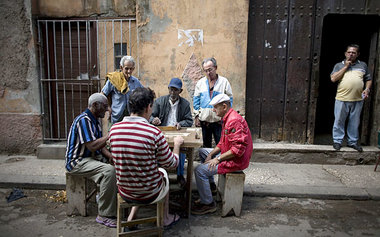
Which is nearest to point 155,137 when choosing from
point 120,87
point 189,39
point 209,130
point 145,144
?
point 145,144

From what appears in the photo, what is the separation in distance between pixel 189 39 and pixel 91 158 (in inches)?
112

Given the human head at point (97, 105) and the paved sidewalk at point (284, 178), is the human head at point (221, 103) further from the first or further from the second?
the paved sidewalk at point (284, 178)

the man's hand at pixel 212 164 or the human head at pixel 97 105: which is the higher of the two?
the human head at pixel 97 105

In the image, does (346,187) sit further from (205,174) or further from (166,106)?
(166,106)

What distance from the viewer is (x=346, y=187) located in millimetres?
4312

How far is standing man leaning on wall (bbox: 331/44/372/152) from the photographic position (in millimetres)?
5145

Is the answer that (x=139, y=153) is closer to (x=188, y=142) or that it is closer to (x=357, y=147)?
(x=188, y=142)

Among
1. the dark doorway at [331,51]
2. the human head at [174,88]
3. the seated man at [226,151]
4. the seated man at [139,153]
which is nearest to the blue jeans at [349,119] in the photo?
the dark doorway at [331,51]

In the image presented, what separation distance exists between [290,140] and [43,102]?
4821mm

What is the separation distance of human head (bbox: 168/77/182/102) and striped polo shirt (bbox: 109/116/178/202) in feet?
5.06

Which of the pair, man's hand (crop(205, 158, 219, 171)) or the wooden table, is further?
man's hand (crop(205, 158, 219, 171))

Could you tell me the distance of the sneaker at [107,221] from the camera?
3304 millimetres

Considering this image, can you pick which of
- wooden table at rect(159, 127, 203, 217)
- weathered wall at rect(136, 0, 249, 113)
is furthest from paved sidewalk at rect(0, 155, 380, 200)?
weathered wall at rect(136, 0, 249, 113)

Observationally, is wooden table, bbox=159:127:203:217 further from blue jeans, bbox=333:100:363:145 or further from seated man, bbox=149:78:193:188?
blue jeans, bbox=333:100:363:145
